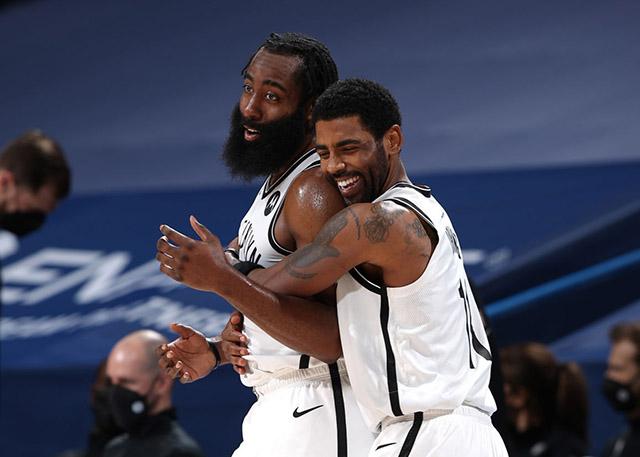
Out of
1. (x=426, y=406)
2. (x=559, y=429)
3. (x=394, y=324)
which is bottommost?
(x=559, y=429)

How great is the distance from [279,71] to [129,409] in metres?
2.55

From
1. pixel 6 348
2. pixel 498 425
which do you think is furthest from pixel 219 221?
pixel 498 425

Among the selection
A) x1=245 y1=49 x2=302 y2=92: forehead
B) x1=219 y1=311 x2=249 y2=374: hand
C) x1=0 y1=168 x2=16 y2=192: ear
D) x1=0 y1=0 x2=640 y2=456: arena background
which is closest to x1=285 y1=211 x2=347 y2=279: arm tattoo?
x1=219 y1=311 x2=249 y2=374: hand

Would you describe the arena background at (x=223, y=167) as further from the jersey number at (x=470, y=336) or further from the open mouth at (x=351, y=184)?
the open mouth at (x=351, y=184)

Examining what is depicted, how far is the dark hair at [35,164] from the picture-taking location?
5.64m

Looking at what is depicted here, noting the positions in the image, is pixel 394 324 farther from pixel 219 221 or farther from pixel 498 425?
pixel 219 221

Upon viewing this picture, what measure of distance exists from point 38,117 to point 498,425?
23.1 ft

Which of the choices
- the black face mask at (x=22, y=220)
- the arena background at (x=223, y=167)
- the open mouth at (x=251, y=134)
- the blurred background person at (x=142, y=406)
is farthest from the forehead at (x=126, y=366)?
the open mouth at (x=251, y=134)

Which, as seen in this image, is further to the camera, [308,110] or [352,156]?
[308,110]

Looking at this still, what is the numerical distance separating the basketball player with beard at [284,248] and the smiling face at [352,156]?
90mm

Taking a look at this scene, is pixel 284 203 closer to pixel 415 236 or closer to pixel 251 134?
pixel 251 134

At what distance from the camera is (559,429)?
20.5 ft

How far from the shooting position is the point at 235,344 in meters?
4.07

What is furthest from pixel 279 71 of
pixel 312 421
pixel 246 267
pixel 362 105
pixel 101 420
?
pixel 101 420
